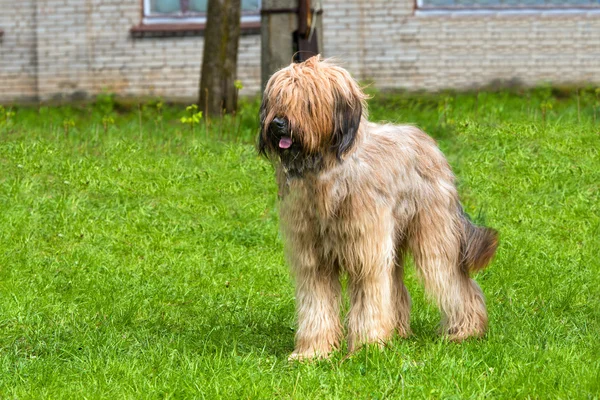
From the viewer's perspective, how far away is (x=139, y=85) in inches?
674

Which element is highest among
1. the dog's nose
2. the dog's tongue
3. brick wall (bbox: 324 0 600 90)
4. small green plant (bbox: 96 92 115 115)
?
brick wall (bbox: 324 0 600 90)

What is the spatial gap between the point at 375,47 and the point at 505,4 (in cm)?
212

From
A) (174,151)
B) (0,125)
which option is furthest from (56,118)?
(174,151)

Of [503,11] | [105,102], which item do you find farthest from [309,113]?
[503,11]

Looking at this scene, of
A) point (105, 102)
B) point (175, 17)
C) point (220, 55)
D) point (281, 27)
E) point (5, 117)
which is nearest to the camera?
point (281, 27)

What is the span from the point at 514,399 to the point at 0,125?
26.3 ft

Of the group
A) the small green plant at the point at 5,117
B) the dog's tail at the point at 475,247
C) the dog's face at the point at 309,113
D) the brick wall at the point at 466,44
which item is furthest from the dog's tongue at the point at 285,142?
the brick wall at the point at 466,44

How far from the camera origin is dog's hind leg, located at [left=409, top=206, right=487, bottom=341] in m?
6.18

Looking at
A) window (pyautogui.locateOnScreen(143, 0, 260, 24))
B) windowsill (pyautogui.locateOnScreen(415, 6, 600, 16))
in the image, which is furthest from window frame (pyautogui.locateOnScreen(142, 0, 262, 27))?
windowsill (pyautogui.locateOnScreen(415, 6, 600, 16))

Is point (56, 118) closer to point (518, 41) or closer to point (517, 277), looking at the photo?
point (518, 41)

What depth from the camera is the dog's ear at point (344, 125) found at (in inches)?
218

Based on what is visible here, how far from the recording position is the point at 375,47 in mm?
16812

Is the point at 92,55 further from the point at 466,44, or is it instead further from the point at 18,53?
the point at 466,44

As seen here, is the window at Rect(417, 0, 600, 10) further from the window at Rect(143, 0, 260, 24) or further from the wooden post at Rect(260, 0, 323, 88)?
the wooden post at Rect(260, 0, 323, 88)
